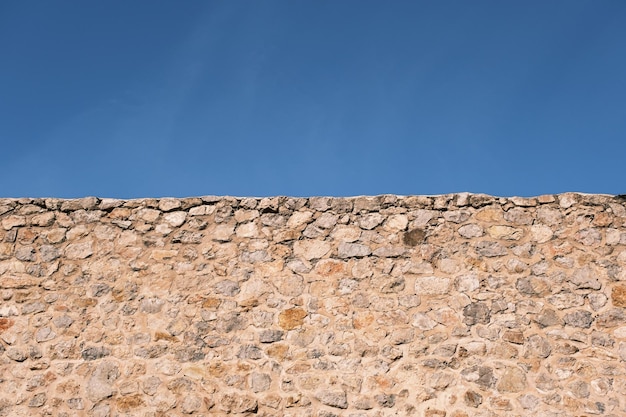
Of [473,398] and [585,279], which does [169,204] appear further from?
[585,279]

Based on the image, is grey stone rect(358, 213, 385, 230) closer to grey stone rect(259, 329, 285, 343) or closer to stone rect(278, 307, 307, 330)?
stone rect(278, 307, 307, 330)

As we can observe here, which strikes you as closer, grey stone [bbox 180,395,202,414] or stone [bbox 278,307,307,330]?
grey stone [bbox 180,395,202,414]

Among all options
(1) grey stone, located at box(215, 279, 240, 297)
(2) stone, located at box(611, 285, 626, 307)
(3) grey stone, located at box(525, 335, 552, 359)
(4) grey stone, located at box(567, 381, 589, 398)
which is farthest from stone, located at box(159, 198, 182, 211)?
Result: (2) stone, located at box(611, 285, 626, 307)

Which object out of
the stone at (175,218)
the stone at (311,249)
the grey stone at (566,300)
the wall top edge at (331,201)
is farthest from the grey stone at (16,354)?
the grey stone at (566,300)

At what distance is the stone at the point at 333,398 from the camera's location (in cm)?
564

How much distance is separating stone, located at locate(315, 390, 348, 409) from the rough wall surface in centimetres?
1

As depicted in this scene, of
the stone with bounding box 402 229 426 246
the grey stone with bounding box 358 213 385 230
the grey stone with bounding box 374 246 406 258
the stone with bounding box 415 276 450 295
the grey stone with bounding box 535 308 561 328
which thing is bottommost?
the grey stone with bounding box 535 308 561 328

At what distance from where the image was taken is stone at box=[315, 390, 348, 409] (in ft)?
18.5

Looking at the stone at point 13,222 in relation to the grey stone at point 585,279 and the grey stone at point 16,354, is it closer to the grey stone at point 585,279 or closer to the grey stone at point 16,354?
the grey stone at point 16,354

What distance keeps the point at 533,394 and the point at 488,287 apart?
0.95m

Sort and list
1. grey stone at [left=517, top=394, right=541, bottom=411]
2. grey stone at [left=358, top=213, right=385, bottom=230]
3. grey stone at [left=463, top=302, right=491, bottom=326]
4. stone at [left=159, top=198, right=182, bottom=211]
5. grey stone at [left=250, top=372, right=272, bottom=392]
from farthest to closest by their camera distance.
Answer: stone at [left=159, top=198, right=182, bottom=211]
grey stone at [left=358, top=213, right=385, bottom=230]
grey stone at [left=463, top=302, right=491, bottom=326]
grey stone at [left=250, top=372, right=272, bottom=392]
grey stone at [left=517, top=394, right=541, bottom=411]

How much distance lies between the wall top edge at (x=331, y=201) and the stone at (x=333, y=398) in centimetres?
163

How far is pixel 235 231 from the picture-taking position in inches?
243

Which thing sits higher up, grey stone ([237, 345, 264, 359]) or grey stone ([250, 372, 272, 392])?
grey stone ([237, 345, 264, 359])
